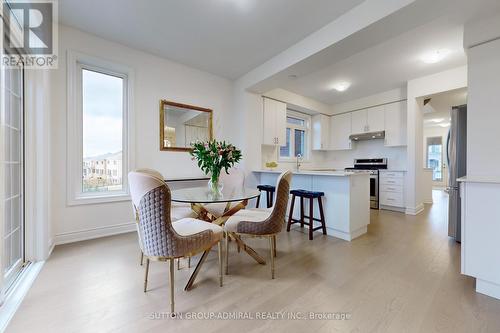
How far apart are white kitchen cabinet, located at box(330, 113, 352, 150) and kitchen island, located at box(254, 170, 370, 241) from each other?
115 inches

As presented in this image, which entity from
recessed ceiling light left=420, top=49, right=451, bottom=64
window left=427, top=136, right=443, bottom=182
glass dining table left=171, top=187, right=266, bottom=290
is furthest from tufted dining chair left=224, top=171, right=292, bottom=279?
window left=427, top=136, right=443, bottom=182

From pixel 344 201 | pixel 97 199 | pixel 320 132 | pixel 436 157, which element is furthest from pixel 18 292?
pixel 436 157

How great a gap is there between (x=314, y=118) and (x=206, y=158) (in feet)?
15.4

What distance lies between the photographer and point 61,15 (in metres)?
2.46

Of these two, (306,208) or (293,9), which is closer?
(293,9)

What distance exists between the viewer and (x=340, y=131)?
19.4 feet

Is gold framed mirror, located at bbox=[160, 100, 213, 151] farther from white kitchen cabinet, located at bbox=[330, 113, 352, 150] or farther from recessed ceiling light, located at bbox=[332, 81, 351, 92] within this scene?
white kitchen cabinet, located at bbox=[330, 113, 352, 150]

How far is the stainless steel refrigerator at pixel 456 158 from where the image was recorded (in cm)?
268

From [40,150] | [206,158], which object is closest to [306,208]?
[206,158]

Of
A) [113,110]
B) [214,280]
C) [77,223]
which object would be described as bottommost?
[214,280]

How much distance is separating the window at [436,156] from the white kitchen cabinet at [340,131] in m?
6.10

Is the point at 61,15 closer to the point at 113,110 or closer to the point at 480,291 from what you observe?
the point at 113,110

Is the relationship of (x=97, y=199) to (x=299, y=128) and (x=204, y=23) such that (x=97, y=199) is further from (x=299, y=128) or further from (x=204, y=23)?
(x=299, y=128)

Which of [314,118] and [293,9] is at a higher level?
[293,9]
